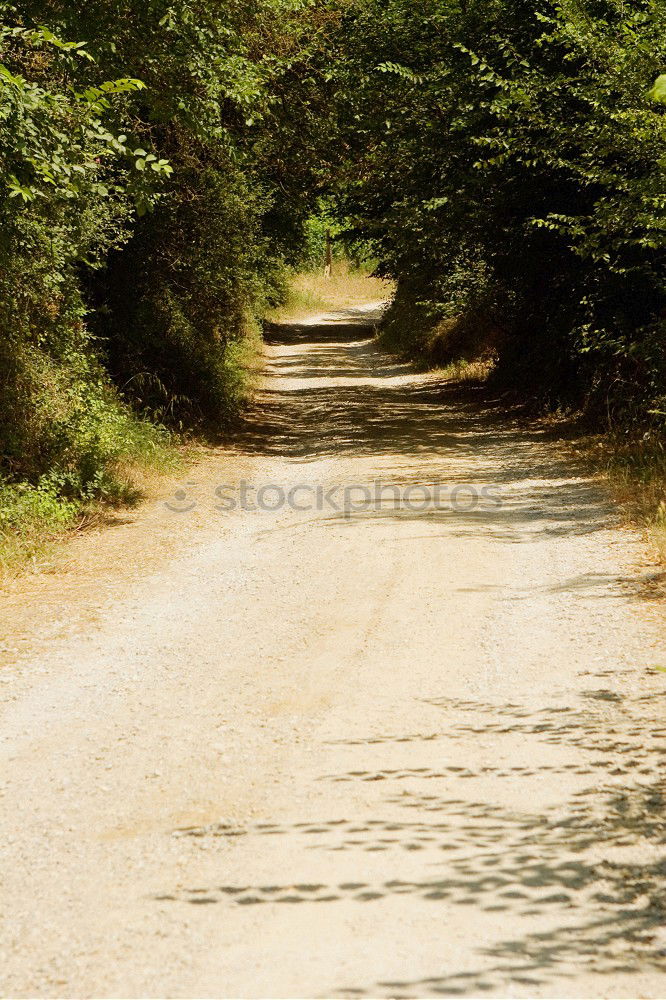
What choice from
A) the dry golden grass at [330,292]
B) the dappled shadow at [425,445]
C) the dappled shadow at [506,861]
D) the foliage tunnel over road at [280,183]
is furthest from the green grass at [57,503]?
the dry golden grass at [330,292]

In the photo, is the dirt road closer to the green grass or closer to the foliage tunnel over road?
the green grass

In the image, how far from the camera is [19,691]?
21.5ft

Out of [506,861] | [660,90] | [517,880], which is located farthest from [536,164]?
[517,880]

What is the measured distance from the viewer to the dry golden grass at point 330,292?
48.2 m

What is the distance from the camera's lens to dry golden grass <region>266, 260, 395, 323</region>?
4822cm

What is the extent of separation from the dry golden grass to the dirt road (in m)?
34.8

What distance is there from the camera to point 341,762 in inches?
206

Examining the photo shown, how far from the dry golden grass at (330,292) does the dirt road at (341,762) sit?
34.8 metres

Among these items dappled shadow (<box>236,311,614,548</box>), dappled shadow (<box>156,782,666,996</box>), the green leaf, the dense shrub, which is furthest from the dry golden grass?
the green leaf

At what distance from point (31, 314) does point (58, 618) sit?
4.82m

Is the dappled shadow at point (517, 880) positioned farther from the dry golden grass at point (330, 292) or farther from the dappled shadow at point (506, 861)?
the dry golden grass at point (330, 292)

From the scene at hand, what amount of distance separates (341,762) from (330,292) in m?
55.8

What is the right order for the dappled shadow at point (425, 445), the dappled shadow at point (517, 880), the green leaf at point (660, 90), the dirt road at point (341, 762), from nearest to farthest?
1. the green leaf at point (660, 90)
2. the dappled shadow at point (517, 880)
3. the dirt road at point (341, 762)
4. the dappled shadow at point (425, 445)

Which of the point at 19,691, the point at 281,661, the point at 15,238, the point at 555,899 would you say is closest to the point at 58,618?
the point at 19,691
